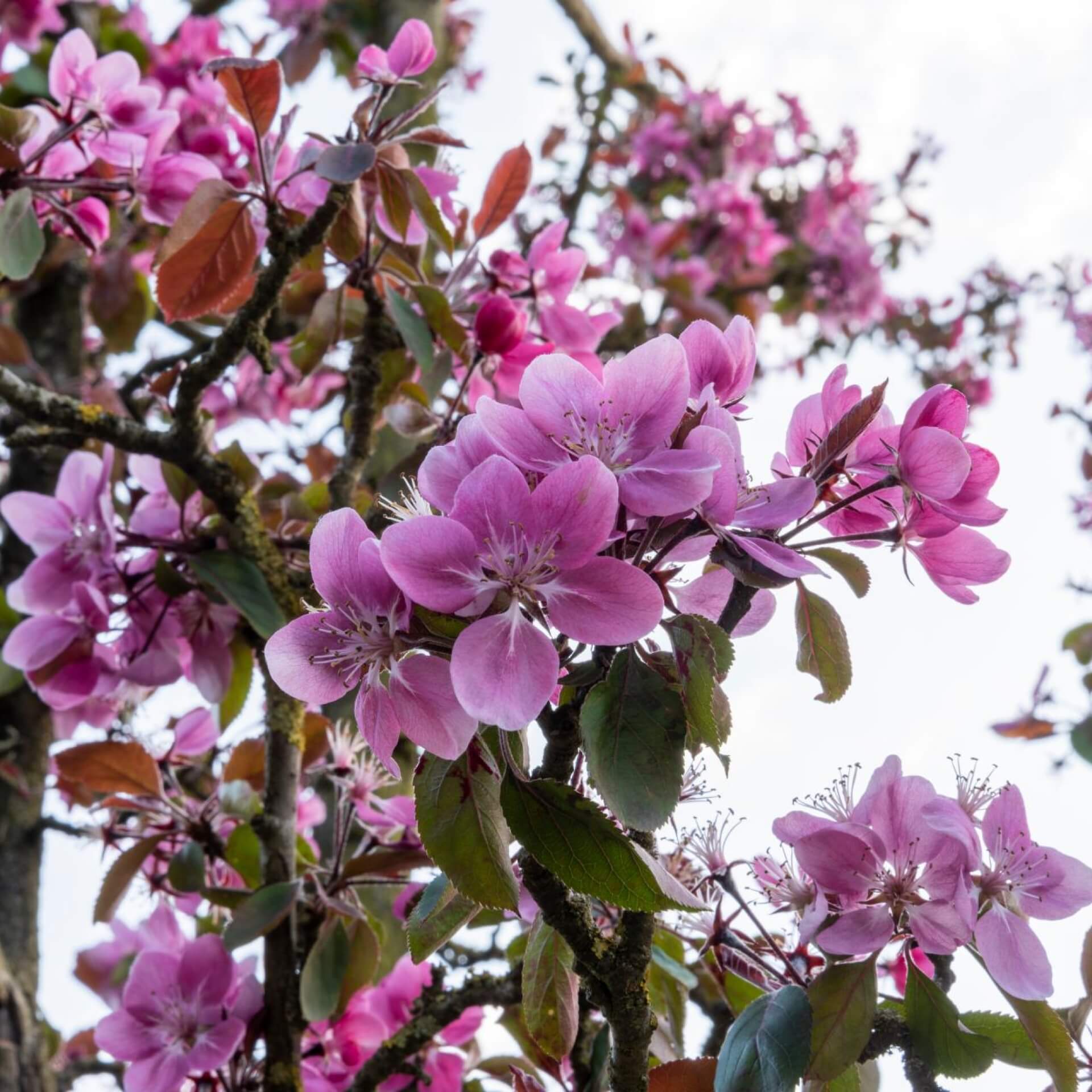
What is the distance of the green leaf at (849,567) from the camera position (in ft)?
2.77

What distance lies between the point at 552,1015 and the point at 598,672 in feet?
1.13

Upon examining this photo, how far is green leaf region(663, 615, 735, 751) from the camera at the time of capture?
0.71 m

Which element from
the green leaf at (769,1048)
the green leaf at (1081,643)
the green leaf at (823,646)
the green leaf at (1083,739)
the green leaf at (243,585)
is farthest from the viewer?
the green leaf at (1081,643)

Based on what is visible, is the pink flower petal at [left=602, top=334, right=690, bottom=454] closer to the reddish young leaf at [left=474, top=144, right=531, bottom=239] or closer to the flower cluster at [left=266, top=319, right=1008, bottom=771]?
the flower cluster at [left=266, top=319, right=1008, bottom=771]

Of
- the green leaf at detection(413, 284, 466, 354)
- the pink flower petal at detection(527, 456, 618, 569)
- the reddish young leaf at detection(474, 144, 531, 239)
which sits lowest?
the pink flower petal at detection(527, 456, 618, 569)

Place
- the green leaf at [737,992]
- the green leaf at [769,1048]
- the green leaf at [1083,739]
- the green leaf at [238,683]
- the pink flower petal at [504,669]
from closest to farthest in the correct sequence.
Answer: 1. the pink flower petal at [504,669]
2. the green leaf at [769,1048]
3. the green leaf at [737,992]
4. the green leaf at [238,683]
5. the green leaf at [1083,739]

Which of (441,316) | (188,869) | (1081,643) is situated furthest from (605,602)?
(1081,643)

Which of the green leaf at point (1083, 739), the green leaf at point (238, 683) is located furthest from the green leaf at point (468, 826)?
the green leaf at point (1083, 739)

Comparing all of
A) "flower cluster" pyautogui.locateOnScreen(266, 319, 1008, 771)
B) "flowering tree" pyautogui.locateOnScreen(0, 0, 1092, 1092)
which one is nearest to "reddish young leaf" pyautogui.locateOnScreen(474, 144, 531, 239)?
"flowering tree" pyautogui.locateOnScreen(0, 0, 1092, 1092)

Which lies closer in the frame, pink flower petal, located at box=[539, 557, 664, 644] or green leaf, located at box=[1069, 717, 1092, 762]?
pink flower petal, located at box=[539, 557, 664, 644]

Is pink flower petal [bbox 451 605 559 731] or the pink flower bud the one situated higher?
the pink flower bud

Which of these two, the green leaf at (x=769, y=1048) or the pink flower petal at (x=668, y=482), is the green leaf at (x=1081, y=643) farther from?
the pink flower petal at (x=668, y=482)

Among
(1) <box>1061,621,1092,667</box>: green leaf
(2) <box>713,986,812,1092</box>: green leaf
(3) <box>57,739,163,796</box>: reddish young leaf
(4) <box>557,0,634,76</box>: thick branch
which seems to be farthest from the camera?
(4) <box>557,0,634,76</box>: thick branch

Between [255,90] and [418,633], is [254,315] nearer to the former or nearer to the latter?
[255,90]
